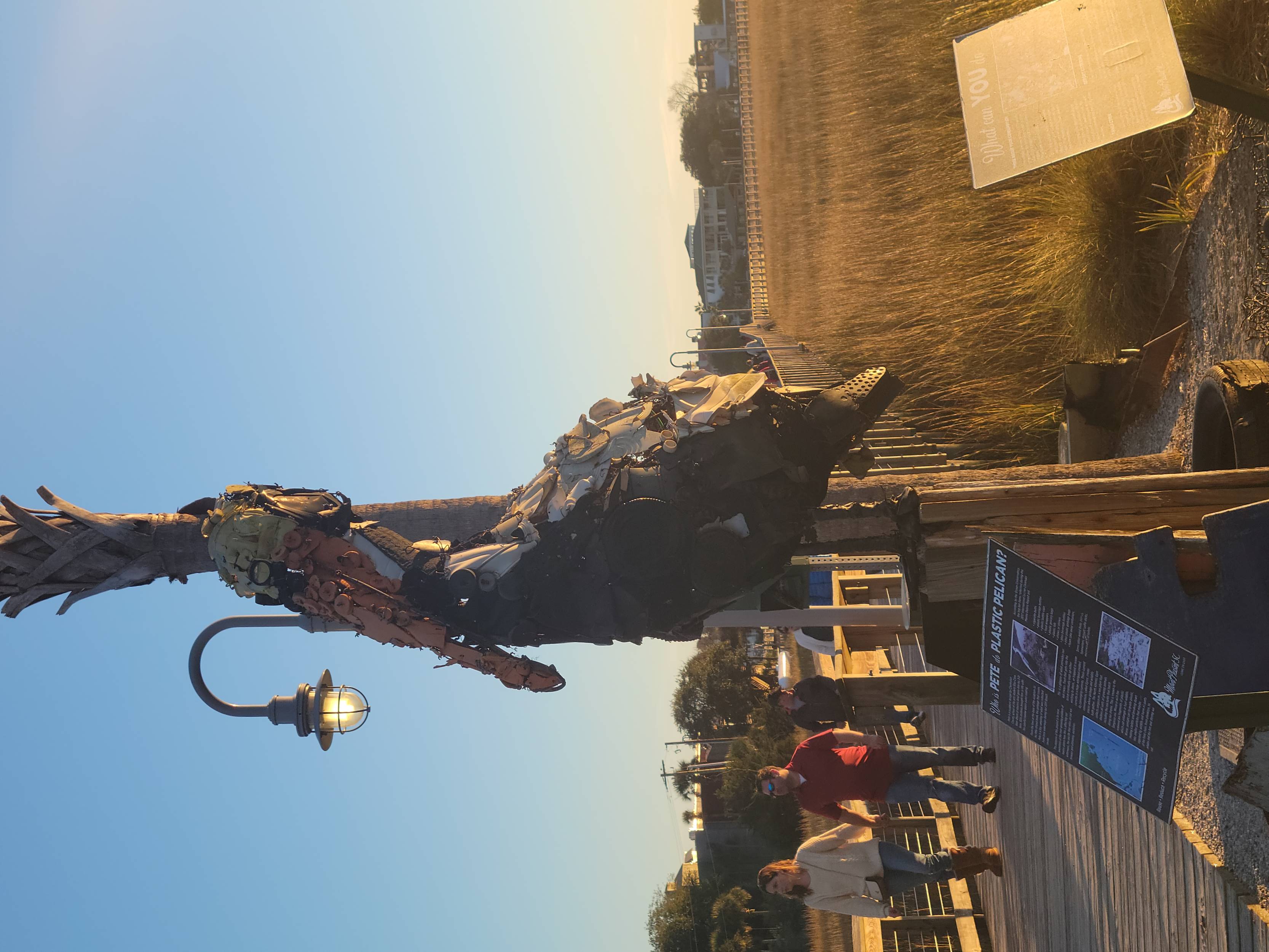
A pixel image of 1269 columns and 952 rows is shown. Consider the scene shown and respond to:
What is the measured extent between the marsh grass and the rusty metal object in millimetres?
4515

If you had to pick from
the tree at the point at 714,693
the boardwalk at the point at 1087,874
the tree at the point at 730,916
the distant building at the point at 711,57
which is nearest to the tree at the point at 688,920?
the tree at the point at 730,916

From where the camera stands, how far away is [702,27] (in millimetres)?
43125

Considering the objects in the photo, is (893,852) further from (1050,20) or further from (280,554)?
(1050,20)

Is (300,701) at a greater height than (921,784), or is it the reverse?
(300,701)

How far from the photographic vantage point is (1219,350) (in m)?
5.04

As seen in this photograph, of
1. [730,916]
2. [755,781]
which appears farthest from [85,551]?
[730,916]

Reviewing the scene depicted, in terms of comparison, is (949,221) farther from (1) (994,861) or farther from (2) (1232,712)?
(2) (1232,712)

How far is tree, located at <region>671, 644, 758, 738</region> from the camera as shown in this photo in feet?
107

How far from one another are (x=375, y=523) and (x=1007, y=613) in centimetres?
333

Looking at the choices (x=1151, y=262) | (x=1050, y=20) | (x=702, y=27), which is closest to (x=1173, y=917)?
(x=1151, y=262)

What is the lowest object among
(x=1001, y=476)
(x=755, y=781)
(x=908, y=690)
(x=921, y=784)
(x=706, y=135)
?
(x=755, y=781)

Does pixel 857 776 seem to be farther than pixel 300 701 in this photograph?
Yes

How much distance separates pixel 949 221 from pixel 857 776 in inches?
197

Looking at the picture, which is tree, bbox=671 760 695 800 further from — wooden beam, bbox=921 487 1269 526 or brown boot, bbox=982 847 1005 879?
wooden beam, bbox=921 487 1269 526
